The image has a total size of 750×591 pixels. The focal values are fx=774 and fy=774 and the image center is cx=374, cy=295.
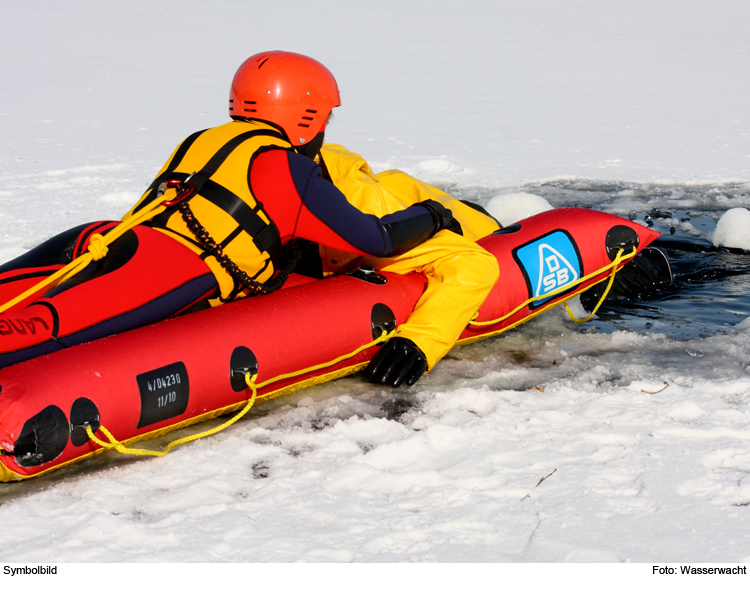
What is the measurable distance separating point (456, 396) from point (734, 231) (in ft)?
9.25

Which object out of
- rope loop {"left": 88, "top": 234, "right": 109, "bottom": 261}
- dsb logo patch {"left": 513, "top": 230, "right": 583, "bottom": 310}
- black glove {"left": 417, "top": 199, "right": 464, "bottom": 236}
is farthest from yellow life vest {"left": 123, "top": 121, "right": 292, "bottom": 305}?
dsb logo patch {"left": 513, "top": 230, "right": 583, "bottom": 310}

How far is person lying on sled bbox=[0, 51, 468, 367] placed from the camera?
2568mm

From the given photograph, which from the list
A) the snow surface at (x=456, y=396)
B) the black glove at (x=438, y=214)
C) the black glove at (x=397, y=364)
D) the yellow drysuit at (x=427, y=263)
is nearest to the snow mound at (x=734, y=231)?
the snow surface at (x=456, y=396)

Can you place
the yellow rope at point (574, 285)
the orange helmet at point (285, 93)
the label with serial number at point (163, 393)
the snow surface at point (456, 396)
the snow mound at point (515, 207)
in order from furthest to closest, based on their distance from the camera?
1. the snow mound at point (515, 207)
2. the yellow rope at point (574, 285)
3. the orange helmet at point (285, 93)
4. the label with serial number at point (163, 393)
5. the snow surface at point (456, 396)

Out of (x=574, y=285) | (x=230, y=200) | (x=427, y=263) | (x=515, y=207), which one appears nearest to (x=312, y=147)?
(x=230, y=200)

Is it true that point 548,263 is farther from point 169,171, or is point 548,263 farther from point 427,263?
point 169,171

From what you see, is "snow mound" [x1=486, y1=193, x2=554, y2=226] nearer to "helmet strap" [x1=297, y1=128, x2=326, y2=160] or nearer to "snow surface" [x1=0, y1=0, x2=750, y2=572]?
"snow surface" [x1=0, y1=0, x2=750, y2=572]

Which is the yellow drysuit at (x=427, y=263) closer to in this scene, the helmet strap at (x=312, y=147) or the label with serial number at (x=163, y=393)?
the helmet strap at (x=312, y=147)

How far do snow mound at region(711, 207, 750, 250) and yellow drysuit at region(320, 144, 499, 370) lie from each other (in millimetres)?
2205

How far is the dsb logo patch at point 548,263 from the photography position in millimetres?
3660

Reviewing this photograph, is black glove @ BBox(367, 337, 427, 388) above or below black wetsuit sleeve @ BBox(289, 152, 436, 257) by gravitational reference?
below

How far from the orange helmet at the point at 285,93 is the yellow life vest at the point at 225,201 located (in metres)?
0.15
